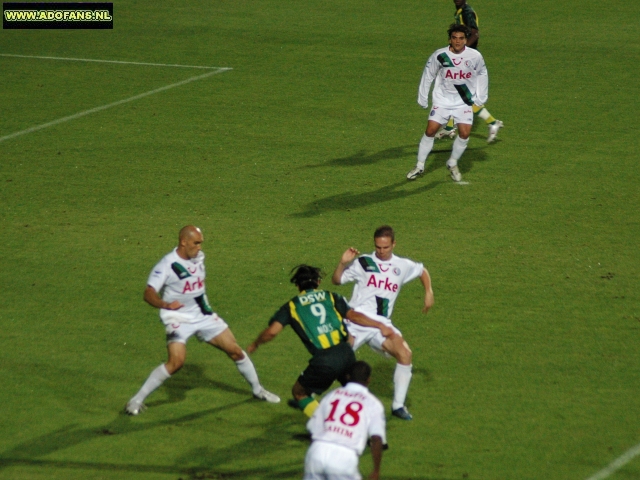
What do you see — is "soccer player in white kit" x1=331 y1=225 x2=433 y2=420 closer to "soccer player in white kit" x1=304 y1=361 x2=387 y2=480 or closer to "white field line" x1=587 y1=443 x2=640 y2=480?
"white field line" x1=587 y1=443 x2=640 y2=480

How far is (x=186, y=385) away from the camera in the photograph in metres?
11.4

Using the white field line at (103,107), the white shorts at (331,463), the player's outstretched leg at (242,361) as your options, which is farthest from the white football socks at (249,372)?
the white field line at (103,107)

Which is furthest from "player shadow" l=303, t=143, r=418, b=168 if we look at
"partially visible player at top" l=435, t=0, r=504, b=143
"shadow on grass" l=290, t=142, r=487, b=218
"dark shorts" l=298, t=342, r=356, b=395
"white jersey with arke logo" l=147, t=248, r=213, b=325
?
"dark shorts" l=298, t=342, r=356, b=395

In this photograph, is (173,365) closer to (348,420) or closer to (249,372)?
(249,372)

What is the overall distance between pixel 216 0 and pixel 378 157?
15220mm

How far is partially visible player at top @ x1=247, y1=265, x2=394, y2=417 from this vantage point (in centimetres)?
988

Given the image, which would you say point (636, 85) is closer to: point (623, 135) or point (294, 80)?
point (623, 135)

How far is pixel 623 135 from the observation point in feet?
65.8

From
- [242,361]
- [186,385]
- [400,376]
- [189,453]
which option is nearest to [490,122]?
[400,376]

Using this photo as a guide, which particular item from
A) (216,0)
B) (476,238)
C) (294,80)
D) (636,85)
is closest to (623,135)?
(636,85)

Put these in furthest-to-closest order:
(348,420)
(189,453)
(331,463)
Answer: (189,453), (348,420), (331,463)

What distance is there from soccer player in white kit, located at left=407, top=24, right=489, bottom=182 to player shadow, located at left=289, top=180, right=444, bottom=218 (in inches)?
31.1

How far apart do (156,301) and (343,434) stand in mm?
2950

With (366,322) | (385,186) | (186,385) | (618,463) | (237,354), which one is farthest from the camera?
(385,186)
